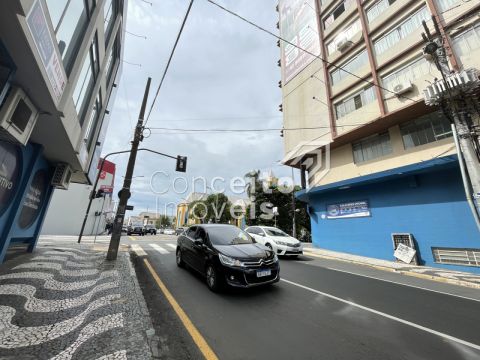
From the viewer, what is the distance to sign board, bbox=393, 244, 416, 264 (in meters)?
11.4

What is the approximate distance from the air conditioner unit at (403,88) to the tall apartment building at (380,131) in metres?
Answer: 0.06

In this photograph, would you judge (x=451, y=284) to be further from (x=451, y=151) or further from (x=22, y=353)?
(x=22, y=353)

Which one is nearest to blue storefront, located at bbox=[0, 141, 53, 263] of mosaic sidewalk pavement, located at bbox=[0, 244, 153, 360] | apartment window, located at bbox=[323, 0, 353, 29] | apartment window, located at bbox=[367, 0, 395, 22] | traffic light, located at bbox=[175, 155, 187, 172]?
mosaic sidewalk pavement, located at bbox=[0, 244, 153, 360]

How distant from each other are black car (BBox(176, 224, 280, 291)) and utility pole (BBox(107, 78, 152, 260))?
3.50 metres

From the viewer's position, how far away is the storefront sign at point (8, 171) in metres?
6.03

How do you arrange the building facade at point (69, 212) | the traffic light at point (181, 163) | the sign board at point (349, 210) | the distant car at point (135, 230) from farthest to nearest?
the distant car at point (135, 230) < the building facade at point (69, 212) < the sign board at point (349, 210) < the traffic light at point (181, 163)

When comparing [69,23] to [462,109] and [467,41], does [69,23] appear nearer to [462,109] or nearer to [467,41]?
[462,109]

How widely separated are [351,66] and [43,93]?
17.6 meters

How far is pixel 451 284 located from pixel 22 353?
11199 mm

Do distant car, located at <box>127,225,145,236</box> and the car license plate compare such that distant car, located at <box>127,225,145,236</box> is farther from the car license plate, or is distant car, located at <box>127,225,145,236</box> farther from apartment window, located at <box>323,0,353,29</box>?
apartment window, located at <box>323,0,353,29</box>

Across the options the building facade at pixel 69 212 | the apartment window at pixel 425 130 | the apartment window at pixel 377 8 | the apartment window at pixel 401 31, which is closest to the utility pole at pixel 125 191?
the apartment window at pixel 425 130

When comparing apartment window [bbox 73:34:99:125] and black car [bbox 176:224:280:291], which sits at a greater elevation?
apartment window [bbox 73:34:99:125]

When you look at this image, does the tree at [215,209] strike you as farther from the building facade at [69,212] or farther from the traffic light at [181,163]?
the traffic light at [181,163]

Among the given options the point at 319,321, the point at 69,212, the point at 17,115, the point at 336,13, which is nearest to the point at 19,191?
the point at 17,115
